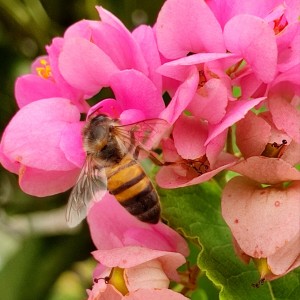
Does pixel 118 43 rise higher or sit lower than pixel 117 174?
higher

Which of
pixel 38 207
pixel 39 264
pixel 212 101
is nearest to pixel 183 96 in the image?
pixel 212 101

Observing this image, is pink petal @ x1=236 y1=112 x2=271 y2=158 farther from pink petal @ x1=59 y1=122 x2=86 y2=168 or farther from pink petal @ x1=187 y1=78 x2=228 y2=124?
pink petal @ x1=59 y1=122 x2=86 y2=168

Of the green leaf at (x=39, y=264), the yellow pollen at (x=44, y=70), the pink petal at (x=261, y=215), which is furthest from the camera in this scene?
the green leaf at (x=39, y=264)

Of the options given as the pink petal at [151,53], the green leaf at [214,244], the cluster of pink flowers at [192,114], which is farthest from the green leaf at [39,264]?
the pink petal at [151,53]

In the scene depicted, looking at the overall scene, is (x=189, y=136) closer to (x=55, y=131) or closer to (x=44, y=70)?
(x=55, y=131)

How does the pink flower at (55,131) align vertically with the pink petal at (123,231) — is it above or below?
above

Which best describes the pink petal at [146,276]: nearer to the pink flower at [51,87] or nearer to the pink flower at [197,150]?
the pink flower at [197,150]

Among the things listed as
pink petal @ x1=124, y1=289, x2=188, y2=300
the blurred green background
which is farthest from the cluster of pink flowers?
the blurred green background
